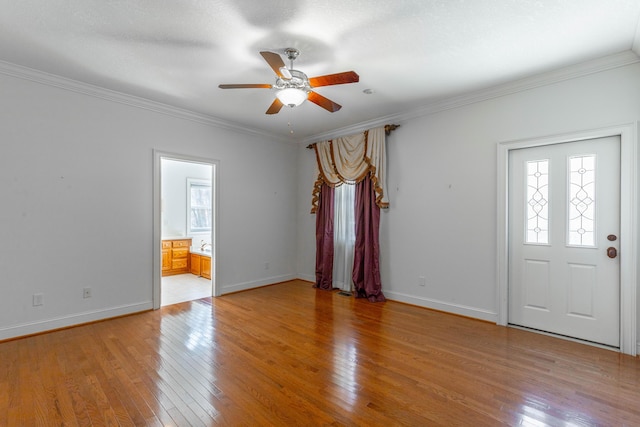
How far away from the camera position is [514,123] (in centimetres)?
339

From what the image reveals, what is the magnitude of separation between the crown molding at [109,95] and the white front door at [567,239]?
4043 millimetres

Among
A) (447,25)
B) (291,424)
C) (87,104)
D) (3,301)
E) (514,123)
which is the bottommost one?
(291,424)

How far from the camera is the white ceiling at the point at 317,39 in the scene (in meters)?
2.15

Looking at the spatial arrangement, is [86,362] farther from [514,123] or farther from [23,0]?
[514,123]

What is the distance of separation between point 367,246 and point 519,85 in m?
2.71

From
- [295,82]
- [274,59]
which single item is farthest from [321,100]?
[274,59]

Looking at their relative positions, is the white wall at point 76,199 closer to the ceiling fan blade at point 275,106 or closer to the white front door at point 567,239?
the ceiling fan blade at point 275,106

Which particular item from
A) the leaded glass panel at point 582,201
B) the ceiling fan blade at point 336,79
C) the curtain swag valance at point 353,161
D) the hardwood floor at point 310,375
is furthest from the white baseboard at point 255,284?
the leaded glass panel at point 582,201

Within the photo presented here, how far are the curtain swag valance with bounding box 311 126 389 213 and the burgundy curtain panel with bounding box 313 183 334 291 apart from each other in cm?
14

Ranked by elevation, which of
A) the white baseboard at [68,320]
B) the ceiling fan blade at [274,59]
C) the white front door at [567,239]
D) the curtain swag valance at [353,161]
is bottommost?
the white baseboard at [68,320]

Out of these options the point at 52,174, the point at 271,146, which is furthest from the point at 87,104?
the point at 271,146

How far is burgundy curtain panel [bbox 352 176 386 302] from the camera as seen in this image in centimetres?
450

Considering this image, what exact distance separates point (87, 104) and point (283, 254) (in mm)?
3607

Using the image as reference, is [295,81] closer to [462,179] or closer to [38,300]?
[462,179]
